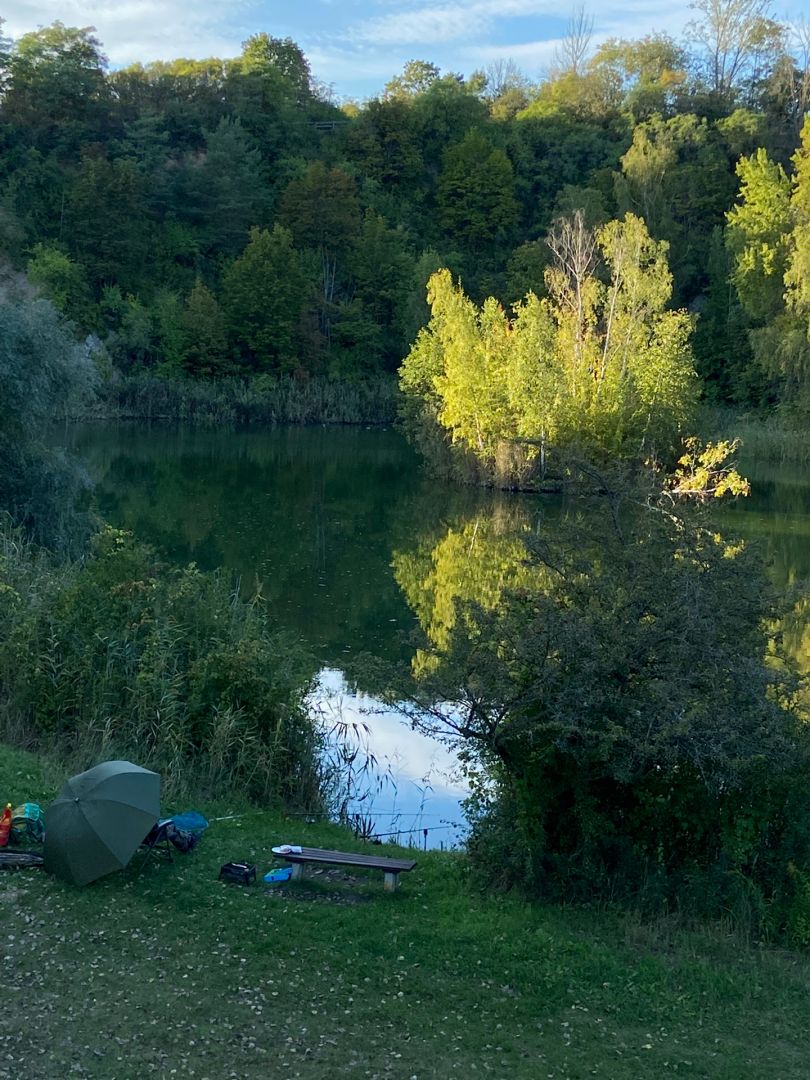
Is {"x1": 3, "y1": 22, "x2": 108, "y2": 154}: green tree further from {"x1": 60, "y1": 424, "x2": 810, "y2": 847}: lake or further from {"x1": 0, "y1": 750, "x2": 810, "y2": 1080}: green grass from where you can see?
{"x1": 0, "y1": 750, "x2": 810, "y2": 1080}: green grass

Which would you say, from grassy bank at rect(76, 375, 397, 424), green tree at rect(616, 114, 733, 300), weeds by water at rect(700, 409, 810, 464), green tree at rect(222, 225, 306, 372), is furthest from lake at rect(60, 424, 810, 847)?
green tree at rect(616, 114, 733, 300)

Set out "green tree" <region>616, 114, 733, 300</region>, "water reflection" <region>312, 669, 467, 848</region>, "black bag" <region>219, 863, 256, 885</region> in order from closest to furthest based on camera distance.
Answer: "black bag" <region>219, 863, 256, 885</region>, "water reflection" <region>312, 669, 467, 848</region>, "green tree" <region>616, 114, 733, 300</region>

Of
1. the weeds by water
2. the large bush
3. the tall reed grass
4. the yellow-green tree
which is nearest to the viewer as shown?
the large bush

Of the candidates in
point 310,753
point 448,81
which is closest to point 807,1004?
point 310,753

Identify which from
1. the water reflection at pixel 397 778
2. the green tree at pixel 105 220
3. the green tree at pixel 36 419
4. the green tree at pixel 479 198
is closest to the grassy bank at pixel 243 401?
the green tree at pixel 105 220

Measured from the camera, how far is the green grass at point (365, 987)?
456cm

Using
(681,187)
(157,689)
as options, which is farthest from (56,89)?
(157,689)

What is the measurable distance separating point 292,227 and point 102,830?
59.0 m

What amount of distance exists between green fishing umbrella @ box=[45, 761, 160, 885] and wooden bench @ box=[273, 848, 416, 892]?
856 millimetres

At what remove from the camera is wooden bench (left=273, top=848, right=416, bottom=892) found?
645cm

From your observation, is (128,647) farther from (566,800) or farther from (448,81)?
(448,81)

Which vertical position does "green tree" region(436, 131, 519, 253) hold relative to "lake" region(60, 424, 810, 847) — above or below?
above

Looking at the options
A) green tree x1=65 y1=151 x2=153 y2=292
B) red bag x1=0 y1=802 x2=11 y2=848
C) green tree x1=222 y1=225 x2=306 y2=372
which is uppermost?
green tree x1=65 y1=151 x2=153 y2=292

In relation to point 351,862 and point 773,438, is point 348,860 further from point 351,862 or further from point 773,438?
point 773,438
